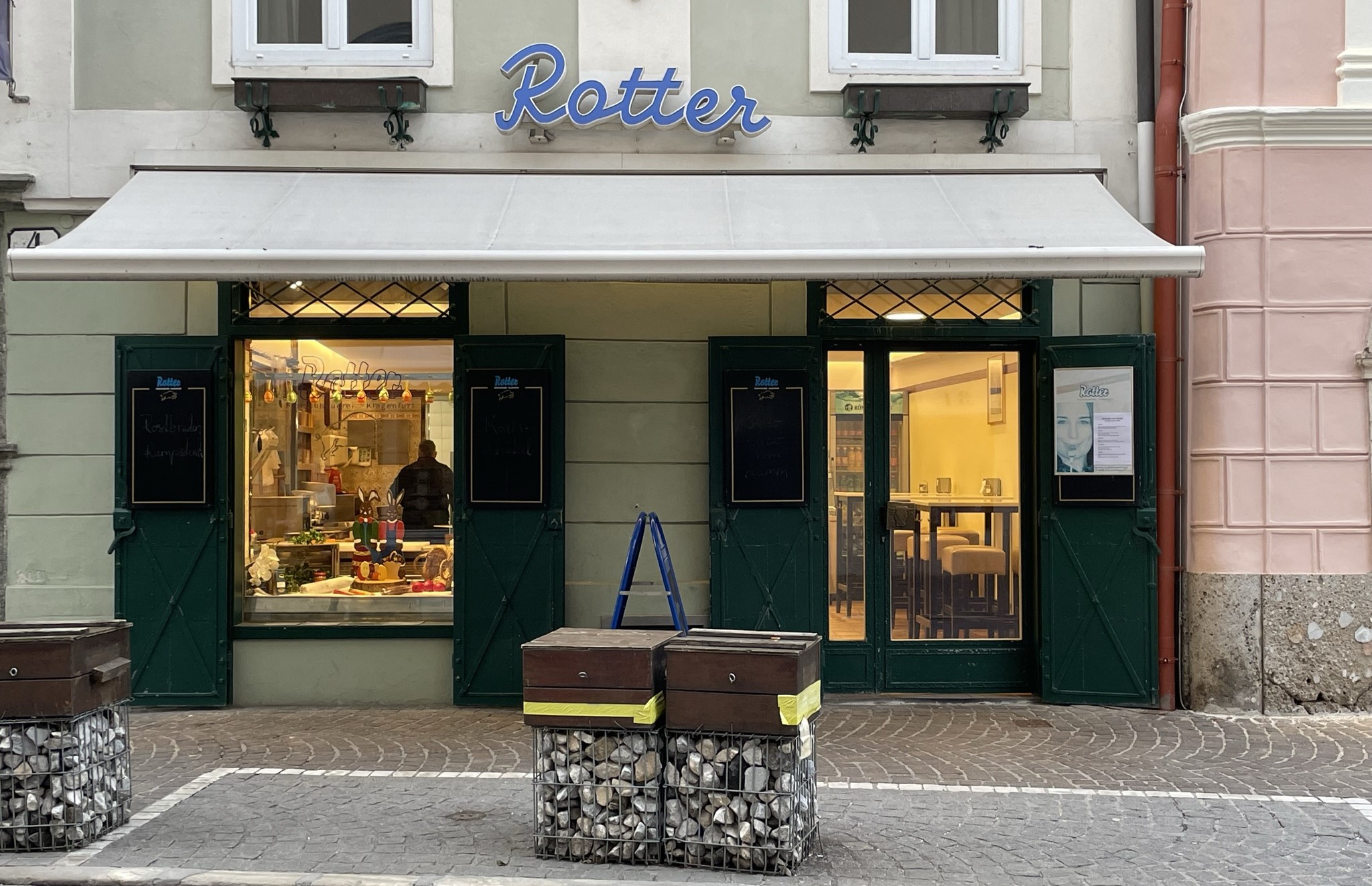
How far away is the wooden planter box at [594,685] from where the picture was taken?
5.18 metres

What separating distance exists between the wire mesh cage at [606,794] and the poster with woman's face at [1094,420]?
14.6 feet

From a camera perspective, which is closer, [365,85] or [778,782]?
[778,782]

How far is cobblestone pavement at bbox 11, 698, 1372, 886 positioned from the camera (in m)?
5.26

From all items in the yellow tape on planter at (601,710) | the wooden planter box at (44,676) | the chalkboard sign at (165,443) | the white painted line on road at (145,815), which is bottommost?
the white painted line on road at (145,815)

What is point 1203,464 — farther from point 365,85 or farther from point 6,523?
point 6,523

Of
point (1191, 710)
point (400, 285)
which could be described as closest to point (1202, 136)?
point (1191, 710)

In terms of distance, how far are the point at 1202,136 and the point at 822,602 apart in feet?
13.3

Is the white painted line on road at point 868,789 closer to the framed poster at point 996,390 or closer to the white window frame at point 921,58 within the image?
the framed poster at point 996,390

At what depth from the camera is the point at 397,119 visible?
8.55 m

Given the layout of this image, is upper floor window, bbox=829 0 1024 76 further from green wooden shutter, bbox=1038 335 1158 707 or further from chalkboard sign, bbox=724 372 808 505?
chalkboard sign, bbox=724 372 808 505

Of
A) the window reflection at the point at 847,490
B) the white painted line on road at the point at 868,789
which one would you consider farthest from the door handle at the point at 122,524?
the window reflection at the point at 847,490

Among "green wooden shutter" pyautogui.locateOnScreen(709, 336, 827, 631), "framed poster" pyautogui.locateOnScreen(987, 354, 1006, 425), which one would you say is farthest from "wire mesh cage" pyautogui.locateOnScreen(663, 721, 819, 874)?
"framed poster" pyautogui.locateOnScreen(987, 354, 1006, 425)

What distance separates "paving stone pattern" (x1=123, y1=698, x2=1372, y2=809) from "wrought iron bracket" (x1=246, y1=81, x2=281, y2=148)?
3.91 meters

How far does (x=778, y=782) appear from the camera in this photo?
511 cm
